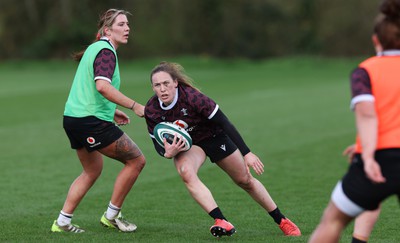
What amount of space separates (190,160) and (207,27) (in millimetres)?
48406

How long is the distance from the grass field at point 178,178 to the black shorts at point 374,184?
2.57 metres

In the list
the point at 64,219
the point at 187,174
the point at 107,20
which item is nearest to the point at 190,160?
the point at 187,174

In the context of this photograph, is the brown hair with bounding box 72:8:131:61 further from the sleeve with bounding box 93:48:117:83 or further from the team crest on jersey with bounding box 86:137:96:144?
the team crest on jersey with bounding box 86:137:96:144

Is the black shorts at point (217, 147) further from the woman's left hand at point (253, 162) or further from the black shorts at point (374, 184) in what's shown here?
Answer: the black shorts at point (374, 184)

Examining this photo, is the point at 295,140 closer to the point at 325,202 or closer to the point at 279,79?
the point at 325,202

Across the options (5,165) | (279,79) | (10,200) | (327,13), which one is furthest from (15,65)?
(10,200)

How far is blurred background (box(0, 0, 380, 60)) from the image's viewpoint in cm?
5562

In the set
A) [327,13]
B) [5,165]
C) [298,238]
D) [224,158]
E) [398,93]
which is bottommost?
[327,13]

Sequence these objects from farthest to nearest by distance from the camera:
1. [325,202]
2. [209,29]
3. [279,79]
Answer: [209,29]
[279,79]
[325,202]

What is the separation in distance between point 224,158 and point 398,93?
290cm

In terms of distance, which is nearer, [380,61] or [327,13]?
[380,61]

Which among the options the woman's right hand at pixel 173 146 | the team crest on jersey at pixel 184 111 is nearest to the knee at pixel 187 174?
the woman's right hand at pixel 173 146

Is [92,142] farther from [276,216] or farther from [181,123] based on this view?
[276,216]

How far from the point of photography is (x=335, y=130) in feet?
63.1
